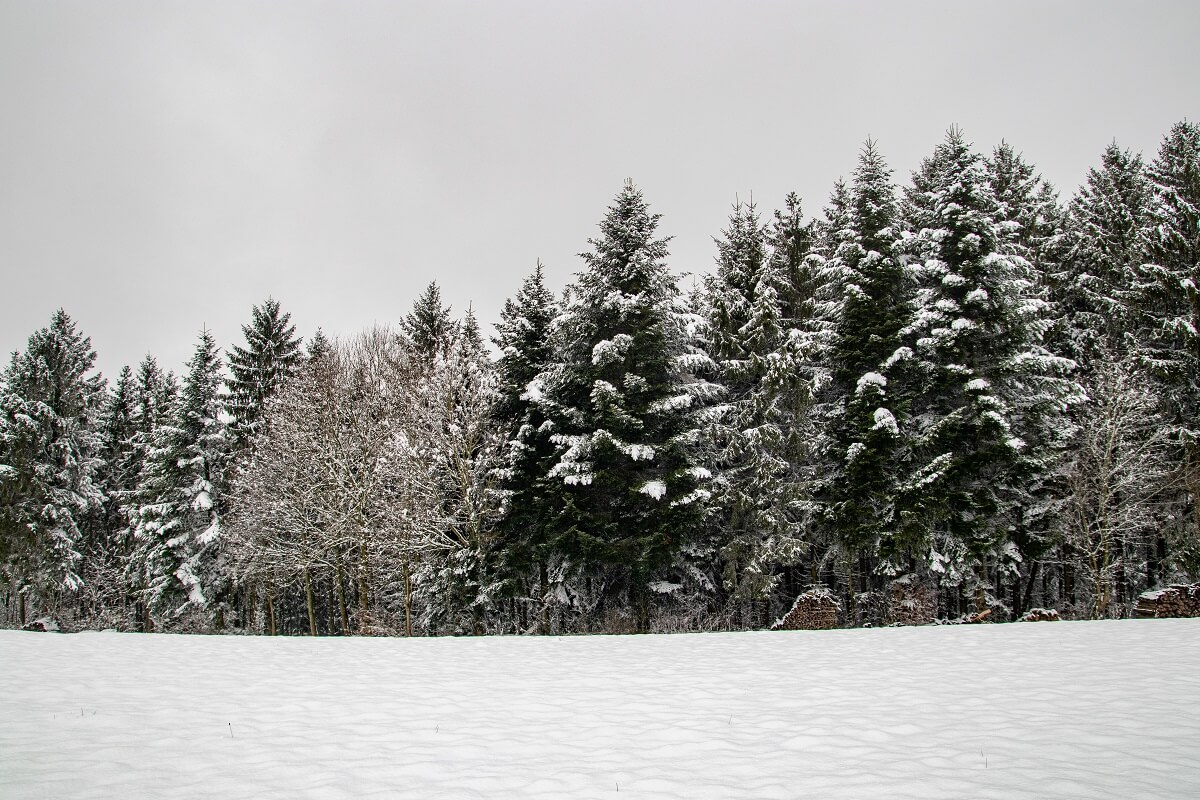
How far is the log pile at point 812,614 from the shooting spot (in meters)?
18.9

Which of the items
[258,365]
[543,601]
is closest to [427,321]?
[258,365]

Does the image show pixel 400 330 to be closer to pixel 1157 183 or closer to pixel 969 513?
pixel 969 513

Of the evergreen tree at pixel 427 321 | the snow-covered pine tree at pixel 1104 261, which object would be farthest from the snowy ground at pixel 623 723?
the evergreen tree at pixel 427 321

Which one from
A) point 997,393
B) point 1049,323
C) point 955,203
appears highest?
point 955,203

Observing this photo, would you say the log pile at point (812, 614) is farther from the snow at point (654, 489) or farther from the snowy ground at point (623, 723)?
the snowy ground at point (623, 723)

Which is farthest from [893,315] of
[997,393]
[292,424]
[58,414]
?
[58,414]

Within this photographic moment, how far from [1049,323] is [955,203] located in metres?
4.88

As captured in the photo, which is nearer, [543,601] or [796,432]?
[796,432]

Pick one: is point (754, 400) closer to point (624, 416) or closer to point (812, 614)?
point (624, 416)

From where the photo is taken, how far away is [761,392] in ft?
70.6

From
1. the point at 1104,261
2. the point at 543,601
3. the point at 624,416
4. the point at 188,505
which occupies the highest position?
the point at 1104,261

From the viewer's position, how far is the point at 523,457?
22344 millimetres

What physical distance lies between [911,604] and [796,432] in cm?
614

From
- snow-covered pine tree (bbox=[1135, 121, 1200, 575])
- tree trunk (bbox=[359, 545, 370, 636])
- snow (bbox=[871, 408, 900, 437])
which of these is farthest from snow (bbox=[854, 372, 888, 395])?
tree trunk (bbox=[359, 545, 370, 636])
